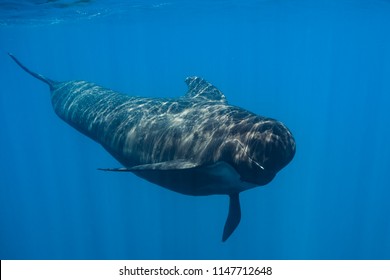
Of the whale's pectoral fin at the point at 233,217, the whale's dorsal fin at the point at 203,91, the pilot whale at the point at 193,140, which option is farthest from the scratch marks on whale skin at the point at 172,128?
the whale's pectoral fin at the point at 233,217

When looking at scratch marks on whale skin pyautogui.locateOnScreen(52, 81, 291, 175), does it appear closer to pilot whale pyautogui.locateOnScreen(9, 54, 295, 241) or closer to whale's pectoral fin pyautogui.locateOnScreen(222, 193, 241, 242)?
pilot whale pyautogui.locateOnScreen(9, 54, 295, 241)

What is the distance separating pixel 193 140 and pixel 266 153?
1865 mm

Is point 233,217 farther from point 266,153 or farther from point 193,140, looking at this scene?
point 266,153

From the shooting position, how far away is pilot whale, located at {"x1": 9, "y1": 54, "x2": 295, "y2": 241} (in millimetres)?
6445

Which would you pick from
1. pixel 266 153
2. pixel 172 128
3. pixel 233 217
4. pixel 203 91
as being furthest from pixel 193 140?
pixel 203 91

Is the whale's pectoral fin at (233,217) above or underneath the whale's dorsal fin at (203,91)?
underneath

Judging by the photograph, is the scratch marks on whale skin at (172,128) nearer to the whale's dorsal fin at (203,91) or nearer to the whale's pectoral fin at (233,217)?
the whale's dorsal fin at (203,91)

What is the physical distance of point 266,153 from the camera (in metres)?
6.27

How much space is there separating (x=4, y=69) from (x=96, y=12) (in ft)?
138

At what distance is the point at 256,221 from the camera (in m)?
28.0

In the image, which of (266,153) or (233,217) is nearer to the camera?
(266,153)

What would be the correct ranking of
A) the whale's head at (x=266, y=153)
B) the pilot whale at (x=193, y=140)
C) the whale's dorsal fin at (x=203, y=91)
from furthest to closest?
the whale's dorsal fin at (x=203, y=91), the pilot whale at (x=193, y=140), the whale's head at (x=266, y=153)

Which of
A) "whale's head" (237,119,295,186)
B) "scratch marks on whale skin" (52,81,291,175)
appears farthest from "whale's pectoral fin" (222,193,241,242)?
"whale's head" (237,119,295,186)

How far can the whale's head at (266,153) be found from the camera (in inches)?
246
